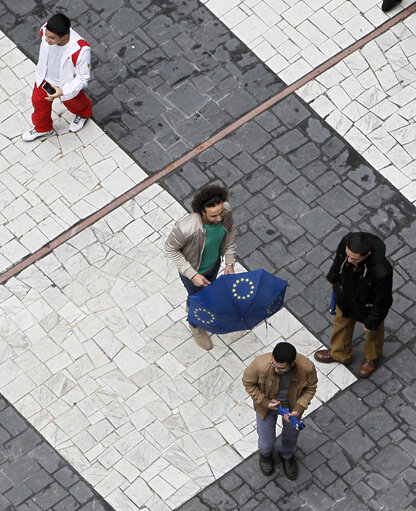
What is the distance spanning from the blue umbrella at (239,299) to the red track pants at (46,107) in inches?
131

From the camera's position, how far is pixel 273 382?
781 cm

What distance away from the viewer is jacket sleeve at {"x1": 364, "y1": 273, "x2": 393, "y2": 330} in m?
8.16

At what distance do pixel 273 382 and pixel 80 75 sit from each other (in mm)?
4342

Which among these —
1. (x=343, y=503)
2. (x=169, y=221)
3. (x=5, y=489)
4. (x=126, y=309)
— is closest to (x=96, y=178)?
(x=169, y=221)

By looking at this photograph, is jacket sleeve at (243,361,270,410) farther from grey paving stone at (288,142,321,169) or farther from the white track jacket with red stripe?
the white track jacket with red stripe

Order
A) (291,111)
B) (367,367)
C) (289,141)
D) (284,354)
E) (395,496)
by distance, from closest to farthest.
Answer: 1. (284,354)
2. (395,496)
3. (367,367)
4. (289,141)
5. (291,111)

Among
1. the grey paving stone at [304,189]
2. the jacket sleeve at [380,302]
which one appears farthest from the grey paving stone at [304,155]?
the jacket sleeve at [380,302]

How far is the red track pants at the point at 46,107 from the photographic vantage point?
1057 centimetres

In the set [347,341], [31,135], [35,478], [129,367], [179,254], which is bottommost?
[35,478]

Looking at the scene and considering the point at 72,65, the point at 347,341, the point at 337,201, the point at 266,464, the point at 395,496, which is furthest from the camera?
the point at 337,201

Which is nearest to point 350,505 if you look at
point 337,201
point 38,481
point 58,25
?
point 38,481

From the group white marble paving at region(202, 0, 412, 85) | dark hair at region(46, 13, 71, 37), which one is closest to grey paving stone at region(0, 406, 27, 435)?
dark hair at region(46, 13, 71, 37)

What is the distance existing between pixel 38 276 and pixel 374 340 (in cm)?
375

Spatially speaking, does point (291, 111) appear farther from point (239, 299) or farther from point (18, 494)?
point (18, 494)
